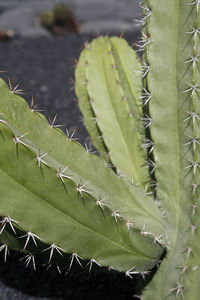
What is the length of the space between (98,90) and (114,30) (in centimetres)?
650

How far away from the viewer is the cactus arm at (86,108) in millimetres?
2195

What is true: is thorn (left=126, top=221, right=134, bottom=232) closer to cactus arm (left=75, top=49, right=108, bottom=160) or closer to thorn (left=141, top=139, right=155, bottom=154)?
thorn (left=141, top=139, right=155, bottom=154)

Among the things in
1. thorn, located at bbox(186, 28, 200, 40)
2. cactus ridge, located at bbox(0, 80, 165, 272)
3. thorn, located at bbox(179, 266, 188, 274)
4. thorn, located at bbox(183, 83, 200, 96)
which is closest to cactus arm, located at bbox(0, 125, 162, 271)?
cactus ridge, located at bbox(0, 80, 165, 272)

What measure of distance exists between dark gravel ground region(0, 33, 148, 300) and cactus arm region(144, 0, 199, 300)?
0.31 metres

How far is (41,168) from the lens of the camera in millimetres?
1405

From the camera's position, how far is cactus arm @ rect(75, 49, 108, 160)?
7.20ft

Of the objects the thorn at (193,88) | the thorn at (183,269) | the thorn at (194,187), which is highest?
the thorn at (193,88)

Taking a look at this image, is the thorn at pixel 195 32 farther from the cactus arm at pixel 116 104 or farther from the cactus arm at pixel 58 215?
the cactus arm at pixel 58 215

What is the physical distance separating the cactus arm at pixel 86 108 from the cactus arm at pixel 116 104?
0.04 metres

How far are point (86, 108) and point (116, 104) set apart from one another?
18cm

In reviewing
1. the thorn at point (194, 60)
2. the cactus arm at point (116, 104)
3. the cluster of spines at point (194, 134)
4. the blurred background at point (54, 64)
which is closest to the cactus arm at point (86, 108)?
the cactus arm at point (116, 104)

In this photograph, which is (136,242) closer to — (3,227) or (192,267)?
(192,267)

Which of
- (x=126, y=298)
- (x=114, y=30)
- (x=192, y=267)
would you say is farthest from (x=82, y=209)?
(x=114, y=30)

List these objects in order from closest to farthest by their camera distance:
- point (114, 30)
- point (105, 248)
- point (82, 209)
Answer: point (82, 209) → point (105, 248) → point (114, 30)
